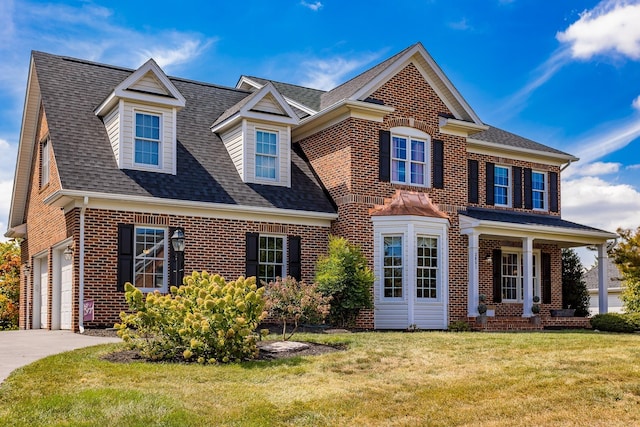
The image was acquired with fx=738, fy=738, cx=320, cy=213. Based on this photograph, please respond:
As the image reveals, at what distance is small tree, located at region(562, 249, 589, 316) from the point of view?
29203 millimetres

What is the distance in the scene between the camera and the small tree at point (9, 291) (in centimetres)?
2878

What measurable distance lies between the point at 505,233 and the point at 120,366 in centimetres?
1555

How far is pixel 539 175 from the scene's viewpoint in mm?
28266

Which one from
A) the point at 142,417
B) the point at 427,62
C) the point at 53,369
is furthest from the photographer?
the point at 427,62

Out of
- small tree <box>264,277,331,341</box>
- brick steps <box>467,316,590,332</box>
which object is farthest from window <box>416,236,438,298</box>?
small tree <box>264,277,331,341</box>

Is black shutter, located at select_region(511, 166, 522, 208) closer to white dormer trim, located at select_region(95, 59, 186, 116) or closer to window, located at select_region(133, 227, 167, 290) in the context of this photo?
white dormer trim, located at select_region(95, 59, 186, 116)

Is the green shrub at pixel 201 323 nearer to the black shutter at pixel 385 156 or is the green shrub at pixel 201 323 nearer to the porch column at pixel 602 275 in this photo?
the black shutter at pixel 385 156

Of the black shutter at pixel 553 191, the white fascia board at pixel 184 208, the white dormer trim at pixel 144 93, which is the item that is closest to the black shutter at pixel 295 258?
the white fascia board at pixel 184 208

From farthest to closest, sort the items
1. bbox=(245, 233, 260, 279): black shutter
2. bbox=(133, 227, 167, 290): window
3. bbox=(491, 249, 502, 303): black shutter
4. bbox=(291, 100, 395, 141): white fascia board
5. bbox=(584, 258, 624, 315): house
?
1. bbox=(584, 258, 624, 315): house
2. bbox=(491, 249, 502, 303): black shutter
3. bbox=(291, 100, 395, 141): white fascia board
4. bbox=(245, 233, 260, 279): black shutter
5. bbox=(133, 227, 167, 290): window

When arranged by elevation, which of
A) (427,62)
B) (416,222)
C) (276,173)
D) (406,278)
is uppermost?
(427,62)

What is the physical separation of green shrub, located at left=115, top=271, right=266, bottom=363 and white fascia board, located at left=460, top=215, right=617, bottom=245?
1135 cm

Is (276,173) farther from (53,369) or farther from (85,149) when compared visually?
(53,369)

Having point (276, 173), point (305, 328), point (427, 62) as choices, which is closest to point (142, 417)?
point (305, 328)

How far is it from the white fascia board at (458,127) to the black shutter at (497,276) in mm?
4943
